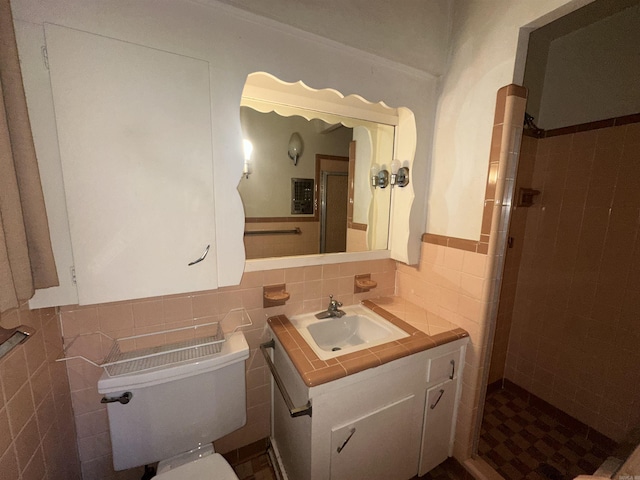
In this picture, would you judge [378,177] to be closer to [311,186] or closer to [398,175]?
[398,175]

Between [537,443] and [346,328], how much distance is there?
140 centimetres

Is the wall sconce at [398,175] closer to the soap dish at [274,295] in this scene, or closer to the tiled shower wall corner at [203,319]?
the tiled shower wall corner at [203,319]

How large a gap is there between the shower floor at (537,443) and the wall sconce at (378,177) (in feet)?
5.57

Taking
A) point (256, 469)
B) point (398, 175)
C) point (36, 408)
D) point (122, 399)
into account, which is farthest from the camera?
point (398, 175)

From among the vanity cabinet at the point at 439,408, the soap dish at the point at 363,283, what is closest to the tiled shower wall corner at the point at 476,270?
the vanity cabinet at the point at 439,408

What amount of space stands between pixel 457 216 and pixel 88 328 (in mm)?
1704

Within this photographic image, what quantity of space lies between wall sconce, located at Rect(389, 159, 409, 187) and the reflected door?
18.2 inches

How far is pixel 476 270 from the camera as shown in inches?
44.8

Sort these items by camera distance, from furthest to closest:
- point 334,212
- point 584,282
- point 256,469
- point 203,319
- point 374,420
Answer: point 334,212 < point 584,282 < point 256,469 < point 203,319 < point 374,420

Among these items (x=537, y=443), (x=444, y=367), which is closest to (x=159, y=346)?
(x=444, y=367)

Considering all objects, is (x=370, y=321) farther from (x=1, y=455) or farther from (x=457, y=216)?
(x=1, y=455)

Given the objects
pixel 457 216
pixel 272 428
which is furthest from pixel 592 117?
pixel 272 428

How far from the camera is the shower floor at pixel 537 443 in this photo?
133cm

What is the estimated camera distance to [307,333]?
1163 mm
